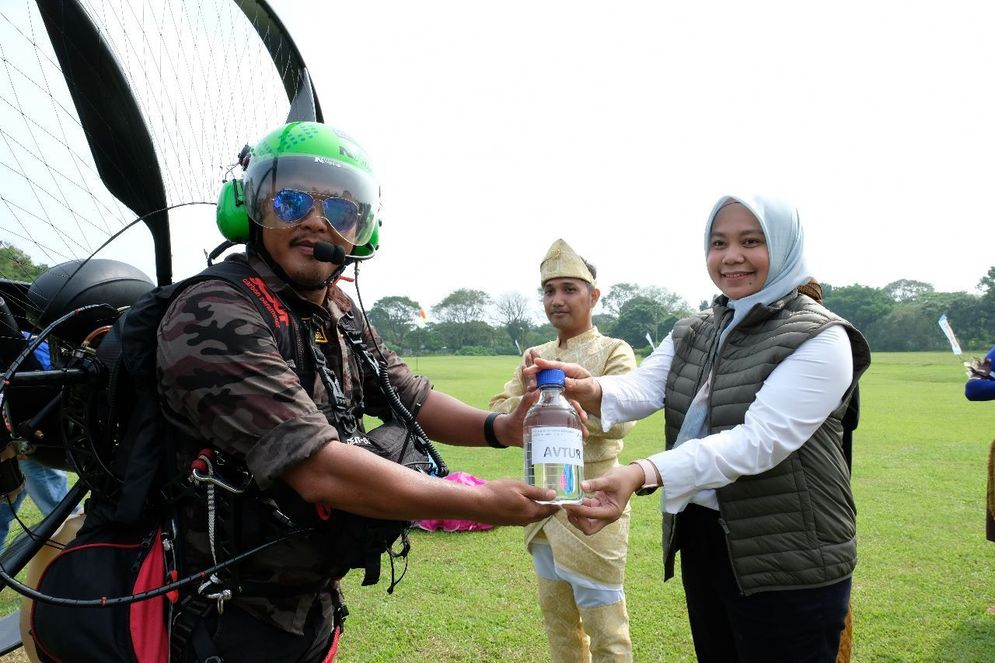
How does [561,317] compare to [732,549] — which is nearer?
[732,549]

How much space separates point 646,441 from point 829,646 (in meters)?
12.8

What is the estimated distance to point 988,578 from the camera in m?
6.31

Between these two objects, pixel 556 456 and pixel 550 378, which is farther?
pixel 550 378

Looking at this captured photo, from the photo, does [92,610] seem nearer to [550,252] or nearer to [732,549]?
[732,549]

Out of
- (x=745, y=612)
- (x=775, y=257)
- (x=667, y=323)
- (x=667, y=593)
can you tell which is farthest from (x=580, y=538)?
(x=667, y=323)

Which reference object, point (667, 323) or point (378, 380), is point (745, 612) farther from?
point (667, 323)

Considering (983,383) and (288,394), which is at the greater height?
(288,394)

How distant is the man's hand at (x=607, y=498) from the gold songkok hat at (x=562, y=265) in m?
2.46

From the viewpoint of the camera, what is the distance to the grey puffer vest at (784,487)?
2.56 metres

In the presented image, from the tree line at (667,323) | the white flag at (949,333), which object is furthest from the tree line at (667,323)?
the white flag at (949,333)

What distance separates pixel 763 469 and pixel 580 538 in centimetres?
188

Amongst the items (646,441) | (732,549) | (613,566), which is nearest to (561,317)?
(613,566)

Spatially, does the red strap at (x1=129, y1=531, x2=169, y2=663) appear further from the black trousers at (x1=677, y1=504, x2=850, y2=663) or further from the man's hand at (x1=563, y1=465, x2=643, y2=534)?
the black trousers at (x1=677, y1=504, x2=850, y2=663)

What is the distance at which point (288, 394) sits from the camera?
201 cm
